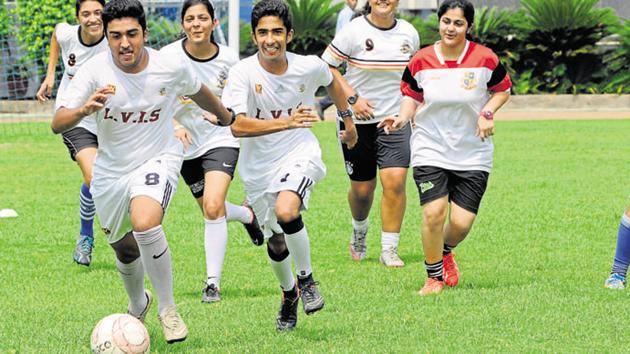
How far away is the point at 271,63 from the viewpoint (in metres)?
7.97

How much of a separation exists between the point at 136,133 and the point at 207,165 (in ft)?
7.60

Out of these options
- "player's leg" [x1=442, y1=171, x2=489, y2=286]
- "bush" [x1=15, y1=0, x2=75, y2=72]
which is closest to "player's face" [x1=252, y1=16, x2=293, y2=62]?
"player's leg" [x1=442, y1=171, x2=489, y2=286]

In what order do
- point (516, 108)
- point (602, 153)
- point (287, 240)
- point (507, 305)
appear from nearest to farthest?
point (287, 240)
point (507, 305)
point (602, 153)
point (516, 108)

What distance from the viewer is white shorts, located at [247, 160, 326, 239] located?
7711mm

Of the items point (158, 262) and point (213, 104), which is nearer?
point (158, 262)

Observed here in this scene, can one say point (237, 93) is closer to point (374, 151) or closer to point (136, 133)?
point (136, 133)

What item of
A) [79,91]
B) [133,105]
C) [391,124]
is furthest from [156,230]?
[391,124]

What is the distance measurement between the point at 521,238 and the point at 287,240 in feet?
14.7

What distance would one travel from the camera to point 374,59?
10.6 metres

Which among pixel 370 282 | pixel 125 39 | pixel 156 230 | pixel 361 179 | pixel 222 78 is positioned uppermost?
pixel 125 39

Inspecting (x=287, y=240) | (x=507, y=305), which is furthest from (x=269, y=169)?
(x=507, y=305)

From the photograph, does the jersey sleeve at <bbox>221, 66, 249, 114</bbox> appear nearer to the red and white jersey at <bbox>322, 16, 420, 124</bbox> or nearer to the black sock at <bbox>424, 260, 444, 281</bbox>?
the black sock at <bbox>424, 260, 444, 281</bbox>

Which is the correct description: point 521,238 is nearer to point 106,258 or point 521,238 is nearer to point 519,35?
point 106,258

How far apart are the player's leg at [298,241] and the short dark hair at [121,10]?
138 cm
